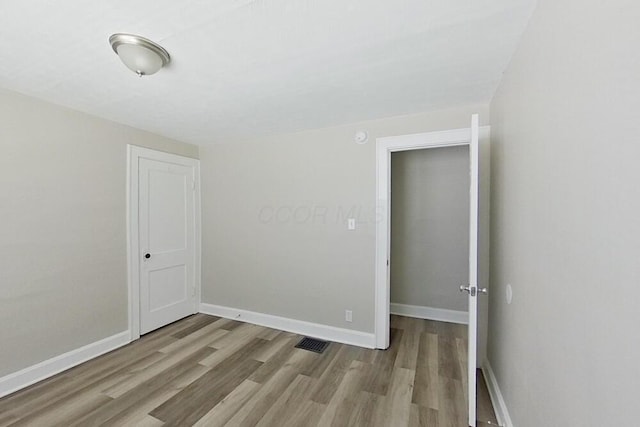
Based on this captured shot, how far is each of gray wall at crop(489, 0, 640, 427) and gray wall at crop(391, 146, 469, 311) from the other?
1.85m

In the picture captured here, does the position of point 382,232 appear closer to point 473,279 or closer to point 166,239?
point 473,279

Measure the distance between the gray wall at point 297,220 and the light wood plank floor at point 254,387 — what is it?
50 centimetres

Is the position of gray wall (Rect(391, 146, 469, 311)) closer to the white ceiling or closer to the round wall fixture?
the round wall fixture

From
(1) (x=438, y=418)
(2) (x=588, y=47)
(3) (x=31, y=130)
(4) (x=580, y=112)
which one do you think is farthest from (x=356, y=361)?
(3) (x=31, y=130)

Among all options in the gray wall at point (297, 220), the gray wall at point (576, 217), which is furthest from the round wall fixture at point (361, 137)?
the gray wall at point (576, 217)

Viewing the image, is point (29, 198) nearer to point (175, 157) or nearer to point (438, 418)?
point (175, 157)

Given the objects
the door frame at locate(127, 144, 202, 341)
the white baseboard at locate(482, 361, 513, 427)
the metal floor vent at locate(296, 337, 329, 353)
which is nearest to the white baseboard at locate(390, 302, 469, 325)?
the white baseboard at locate(482, 361, 513, 427)

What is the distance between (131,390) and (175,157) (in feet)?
7.98

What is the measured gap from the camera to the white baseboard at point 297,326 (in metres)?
2.77

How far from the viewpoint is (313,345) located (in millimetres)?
2789

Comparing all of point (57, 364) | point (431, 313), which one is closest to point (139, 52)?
point (57, 364)

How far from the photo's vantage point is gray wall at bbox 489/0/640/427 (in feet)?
2.06

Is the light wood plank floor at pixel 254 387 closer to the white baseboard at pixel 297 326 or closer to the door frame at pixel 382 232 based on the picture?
the white baseboard at pixel 297 326

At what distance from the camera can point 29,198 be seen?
84.0 inches
